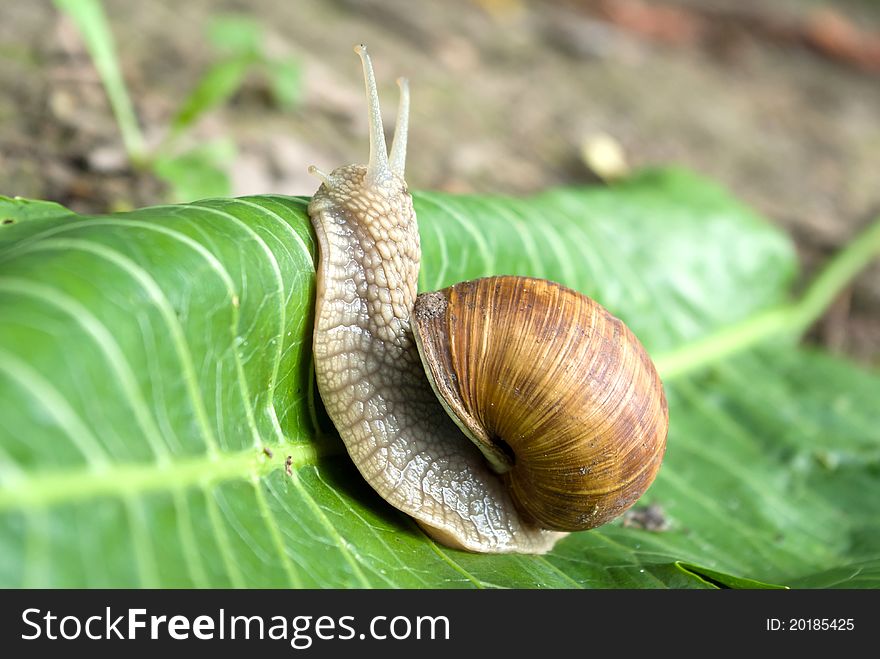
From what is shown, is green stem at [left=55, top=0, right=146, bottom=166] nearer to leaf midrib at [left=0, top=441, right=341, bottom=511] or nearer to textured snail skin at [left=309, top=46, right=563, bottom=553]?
textured snail skin at [left=309, top=46, right=563, bottom=553]

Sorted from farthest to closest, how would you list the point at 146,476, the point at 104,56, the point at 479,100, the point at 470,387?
the point at 479,100
the point at 104,56
the point at 470,387
the point at 146,476

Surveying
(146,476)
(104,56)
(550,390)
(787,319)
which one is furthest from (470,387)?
(787,319)

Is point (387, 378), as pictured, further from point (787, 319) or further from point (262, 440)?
point (787, 319)

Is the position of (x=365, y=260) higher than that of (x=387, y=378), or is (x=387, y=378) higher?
(x=365, y=260)

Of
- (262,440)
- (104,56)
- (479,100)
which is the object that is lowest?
(262,440)

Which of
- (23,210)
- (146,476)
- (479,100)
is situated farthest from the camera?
(479,100)

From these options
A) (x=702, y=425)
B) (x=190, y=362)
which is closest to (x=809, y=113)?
(x=702, y=425)
